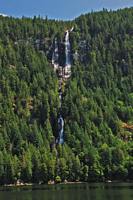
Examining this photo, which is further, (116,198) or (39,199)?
(39,199)

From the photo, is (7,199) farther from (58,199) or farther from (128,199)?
(128,199)

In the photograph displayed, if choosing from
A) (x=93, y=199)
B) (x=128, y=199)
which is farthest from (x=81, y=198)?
(x=128, y=199)

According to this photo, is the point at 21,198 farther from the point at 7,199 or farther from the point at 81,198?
the point at 81,198

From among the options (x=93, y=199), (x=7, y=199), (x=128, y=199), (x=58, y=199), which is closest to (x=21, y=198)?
(x=7, y=199)

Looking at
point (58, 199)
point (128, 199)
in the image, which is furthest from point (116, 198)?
point (58, 199)

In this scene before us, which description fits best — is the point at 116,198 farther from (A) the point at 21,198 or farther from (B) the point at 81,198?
(A) the point at 21,198

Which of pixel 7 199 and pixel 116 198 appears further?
pixel 7 199

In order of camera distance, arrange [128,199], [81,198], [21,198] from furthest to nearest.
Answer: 1. [21,198]
2. [81,198]
3. [128,199]

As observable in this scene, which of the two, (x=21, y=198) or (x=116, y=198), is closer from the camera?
(x=116, y=198)

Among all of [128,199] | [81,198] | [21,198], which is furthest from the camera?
[21,198]
